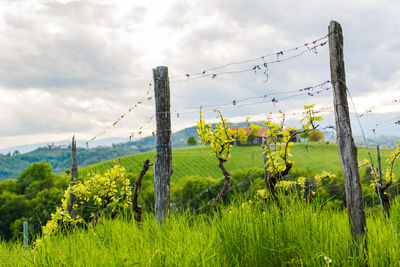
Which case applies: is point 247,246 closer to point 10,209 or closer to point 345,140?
point 345,140

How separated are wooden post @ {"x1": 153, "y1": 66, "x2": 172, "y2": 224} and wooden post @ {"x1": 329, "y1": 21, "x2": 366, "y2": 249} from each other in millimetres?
3352

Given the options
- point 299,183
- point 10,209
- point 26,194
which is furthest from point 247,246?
point 26,194

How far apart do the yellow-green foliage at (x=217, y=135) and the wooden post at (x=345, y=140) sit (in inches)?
118

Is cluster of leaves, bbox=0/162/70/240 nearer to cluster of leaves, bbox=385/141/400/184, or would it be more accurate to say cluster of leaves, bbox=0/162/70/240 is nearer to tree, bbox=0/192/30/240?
tree, bbox=0/192/30/240

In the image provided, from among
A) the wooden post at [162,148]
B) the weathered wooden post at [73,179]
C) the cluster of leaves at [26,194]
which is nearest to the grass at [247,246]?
the wooden post at [162,148]

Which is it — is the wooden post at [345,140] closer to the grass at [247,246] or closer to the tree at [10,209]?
the grass at [247,246]

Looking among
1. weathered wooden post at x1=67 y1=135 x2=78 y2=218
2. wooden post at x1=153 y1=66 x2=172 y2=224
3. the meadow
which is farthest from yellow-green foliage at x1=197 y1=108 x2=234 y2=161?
weathered wooden post at x1=67 y1=135 x2=78 y2=218

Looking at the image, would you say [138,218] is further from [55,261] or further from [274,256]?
[274,256]

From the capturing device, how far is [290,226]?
423cm

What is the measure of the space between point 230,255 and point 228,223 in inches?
15.1

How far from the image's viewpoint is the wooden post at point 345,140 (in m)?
4.53

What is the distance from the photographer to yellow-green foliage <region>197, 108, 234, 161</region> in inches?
295

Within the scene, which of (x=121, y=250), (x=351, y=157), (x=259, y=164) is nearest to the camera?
(x=121, y=250)

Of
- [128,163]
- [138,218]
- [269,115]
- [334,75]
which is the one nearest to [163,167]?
[138,218]
